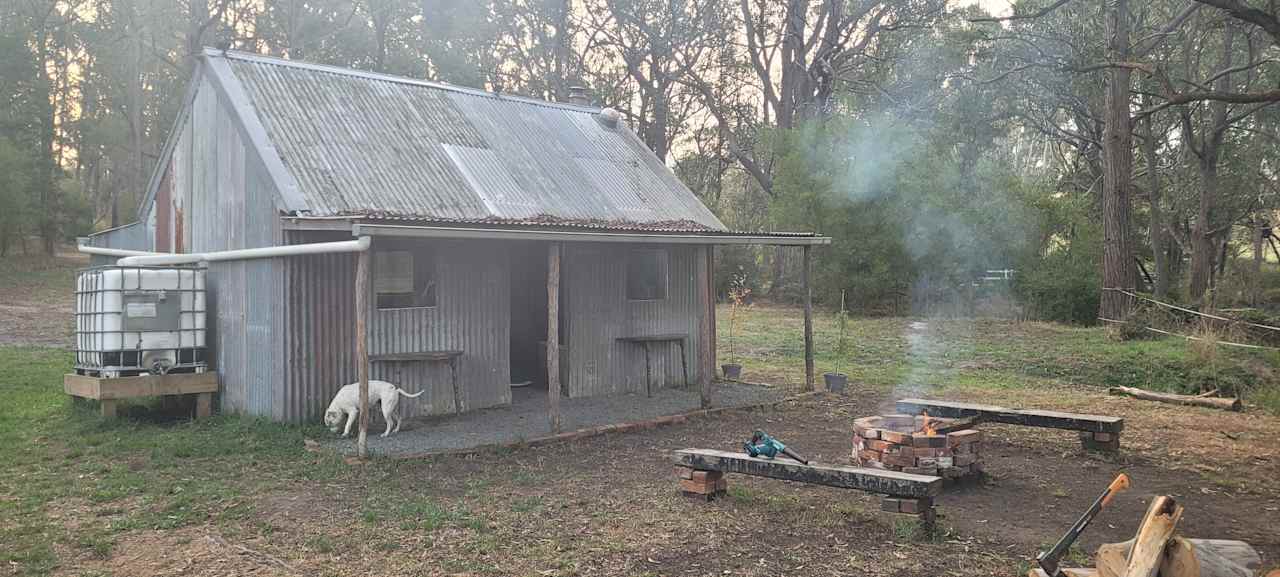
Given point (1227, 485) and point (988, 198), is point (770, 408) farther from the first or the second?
point (988, 198)

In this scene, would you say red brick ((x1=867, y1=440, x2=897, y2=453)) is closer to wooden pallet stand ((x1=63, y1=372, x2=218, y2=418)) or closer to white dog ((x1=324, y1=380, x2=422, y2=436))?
white dog ((x1=324, y1=380, x2=422, y2=436))

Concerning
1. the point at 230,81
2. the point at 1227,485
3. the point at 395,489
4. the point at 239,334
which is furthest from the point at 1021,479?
the point at 230,81

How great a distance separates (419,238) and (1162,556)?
27.4 feet

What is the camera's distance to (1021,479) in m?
7.77

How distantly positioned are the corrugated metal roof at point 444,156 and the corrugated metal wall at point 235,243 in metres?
0.51

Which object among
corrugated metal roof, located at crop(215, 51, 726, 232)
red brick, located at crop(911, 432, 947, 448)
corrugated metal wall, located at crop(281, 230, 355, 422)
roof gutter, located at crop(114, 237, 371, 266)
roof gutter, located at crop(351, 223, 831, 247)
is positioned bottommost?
red brick, located at crop(911, 432, 947, 448)

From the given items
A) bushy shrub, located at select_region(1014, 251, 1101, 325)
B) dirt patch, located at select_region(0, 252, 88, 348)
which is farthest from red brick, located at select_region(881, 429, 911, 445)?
bushy shrub, located at select_region(1014, 251, 1101, 325)

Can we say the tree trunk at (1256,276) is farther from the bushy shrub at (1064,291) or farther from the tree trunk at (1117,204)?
the bushy shrub at (1064,291)

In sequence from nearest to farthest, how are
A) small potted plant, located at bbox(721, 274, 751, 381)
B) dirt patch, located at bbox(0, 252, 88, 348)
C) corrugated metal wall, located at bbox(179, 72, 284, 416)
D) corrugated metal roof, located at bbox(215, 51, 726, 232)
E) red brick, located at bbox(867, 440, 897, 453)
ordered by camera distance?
red brick, located at bbox(867, 440, 897, 453), corrugated metal wall, located at bbox(179, 72, 284, 416), corrugated metal roof, located at bbox(215, 51, 726, 232), small potted plant, located at bbox(721, 274, 751, 381), dirt patch, located at bbox(0, 252, 88, 348)

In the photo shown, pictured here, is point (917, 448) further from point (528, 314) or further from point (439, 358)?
point (528, 314)

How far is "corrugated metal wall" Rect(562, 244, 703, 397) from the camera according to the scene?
478 inches

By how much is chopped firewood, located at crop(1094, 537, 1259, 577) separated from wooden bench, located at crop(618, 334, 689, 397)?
8.78 meters

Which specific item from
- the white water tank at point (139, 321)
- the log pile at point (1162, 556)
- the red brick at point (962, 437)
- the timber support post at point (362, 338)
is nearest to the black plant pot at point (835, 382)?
the red brick at point (962, 437)

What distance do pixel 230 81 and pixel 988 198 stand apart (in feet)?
63.6
